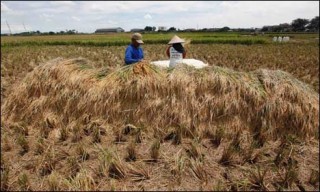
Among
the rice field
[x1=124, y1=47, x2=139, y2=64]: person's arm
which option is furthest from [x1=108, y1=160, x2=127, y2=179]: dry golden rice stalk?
[x1=124, y1=47, x2=139, y2=64]: person's arm

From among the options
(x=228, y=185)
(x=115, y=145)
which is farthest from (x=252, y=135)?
(x=115, y=145)

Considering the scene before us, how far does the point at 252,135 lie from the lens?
5.21 m

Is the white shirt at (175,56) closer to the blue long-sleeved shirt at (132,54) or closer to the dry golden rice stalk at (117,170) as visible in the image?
the blue long-sleeved shirt at (132,54)

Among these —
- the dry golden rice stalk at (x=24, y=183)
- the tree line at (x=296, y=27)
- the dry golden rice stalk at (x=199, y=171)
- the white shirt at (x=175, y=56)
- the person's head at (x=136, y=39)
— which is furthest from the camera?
the tree line at (x=296, y=27)

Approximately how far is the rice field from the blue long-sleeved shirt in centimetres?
91

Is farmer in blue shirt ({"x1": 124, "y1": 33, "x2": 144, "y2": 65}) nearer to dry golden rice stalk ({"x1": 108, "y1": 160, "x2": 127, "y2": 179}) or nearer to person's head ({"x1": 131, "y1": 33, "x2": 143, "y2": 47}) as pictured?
person's head ({"x1": 131, "y1": 33, "x2": 143, "y2": 47})

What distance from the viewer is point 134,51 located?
24.7 ft

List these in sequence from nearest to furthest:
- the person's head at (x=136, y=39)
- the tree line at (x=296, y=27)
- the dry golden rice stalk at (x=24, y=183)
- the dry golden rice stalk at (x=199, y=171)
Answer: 1. the dry golden rice stalk at (x=24, y=183)
2. the dry golden rice stalk at (x=199, y=171)
3. the person's head at (x=136, y=39)
4. the tree line at (x=296, y=27)

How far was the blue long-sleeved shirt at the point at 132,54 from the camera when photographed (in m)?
7.21

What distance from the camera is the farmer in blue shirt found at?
7.21m

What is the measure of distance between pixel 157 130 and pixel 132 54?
2774 millimetres

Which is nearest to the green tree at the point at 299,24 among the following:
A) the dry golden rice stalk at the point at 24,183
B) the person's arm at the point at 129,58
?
the person's arm at the point at 129,58

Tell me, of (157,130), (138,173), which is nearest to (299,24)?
(157,130)

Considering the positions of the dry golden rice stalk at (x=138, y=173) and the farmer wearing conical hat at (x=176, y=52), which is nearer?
the dry golden rice stalk at (x=138, y=173)
